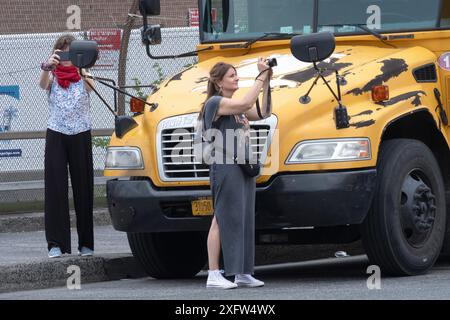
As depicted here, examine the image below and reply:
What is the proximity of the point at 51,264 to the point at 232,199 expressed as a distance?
199cm

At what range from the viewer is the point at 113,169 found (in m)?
10.7

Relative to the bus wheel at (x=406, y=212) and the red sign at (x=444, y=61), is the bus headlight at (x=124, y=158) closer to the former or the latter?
the bus wheel at (x=406, y=212)

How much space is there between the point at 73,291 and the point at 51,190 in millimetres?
1553

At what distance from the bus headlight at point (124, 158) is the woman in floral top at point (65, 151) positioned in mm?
970

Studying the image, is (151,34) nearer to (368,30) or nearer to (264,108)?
(368,30)

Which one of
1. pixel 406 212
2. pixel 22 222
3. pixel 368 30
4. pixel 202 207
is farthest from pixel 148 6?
pixel 22 222

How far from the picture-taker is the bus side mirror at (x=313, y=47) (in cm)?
987

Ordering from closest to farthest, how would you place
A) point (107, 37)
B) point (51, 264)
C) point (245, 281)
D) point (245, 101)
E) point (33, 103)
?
point (245, 101) → point (245, 281) → point (51, 264) → point (33, 103) → point (107, 37)

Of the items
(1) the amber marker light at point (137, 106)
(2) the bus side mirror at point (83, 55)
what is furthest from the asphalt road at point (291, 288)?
(2) the bus side mirror at point (83, 55)

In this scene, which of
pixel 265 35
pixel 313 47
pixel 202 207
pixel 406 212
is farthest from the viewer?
pixel 265 35

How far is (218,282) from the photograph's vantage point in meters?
9.94

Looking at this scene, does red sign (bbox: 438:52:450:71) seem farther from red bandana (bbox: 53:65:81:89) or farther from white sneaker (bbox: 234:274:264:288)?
red bandana (bbox: 53:65:81:89)

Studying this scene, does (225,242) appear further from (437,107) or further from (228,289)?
(437,107)

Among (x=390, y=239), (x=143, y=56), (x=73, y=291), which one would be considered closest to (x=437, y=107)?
(x=390, y=239)
